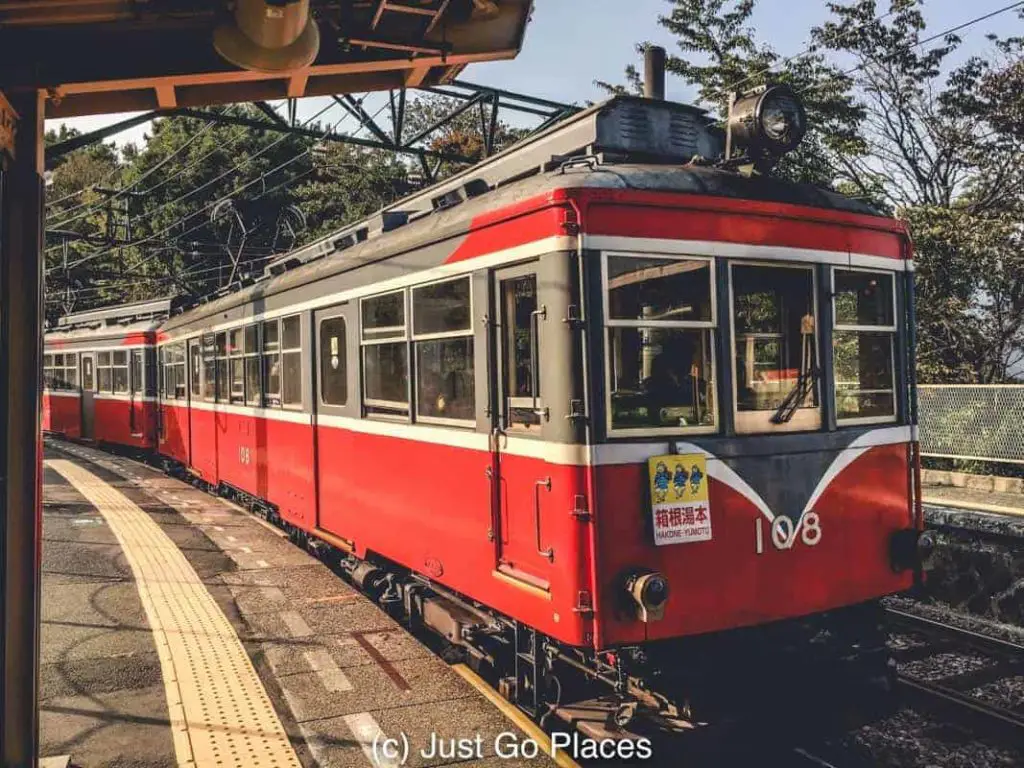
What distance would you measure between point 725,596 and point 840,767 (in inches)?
45.9

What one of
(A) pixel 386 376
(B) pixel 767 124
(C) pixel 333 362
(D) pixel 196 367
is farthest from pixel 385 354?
(D) pixel 196 367

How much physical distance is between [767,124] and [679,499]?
219 cm

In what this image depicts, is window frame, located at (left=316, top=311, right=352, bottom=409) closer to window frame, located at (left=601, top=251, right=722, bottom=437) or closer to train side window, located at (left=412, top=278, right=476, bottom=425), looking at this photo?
train side window, located at (left=412, top=278, right=476, bottom=425)

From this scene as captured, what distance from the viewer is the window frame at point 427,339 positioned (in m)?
5.03

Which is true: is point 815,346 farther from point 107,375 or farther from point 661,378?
point 107,375

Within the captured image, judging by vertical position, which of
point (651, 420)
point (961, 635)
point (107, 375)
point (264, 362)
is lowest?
point (961, 635)

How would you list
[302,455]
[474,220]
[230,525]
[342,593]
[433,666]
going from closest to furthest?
[474,220] → [433,666] → [342,593] → [302,455] → [230,525]

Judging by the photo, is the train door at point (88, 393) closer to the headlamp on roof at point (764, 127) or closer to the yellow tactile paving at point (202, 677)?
the yellow tactile paving at point (202, 677)

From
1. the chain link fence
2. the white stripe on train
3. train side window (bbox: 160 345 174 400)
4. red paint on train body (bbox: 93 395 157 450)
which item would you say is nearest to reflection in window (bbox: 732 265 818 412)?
the white stripe on train

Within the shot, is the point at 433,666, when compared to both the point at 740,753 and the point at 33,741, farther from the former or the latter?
the point at 33,741

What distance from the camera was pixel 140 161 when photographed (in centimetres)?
3775

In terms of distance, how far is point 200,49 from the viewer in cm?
390

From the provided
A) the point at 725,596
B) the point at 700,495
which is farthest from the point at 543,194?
the point at 725,596

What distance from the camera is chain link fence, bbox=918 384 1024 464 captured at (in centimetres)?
1196
